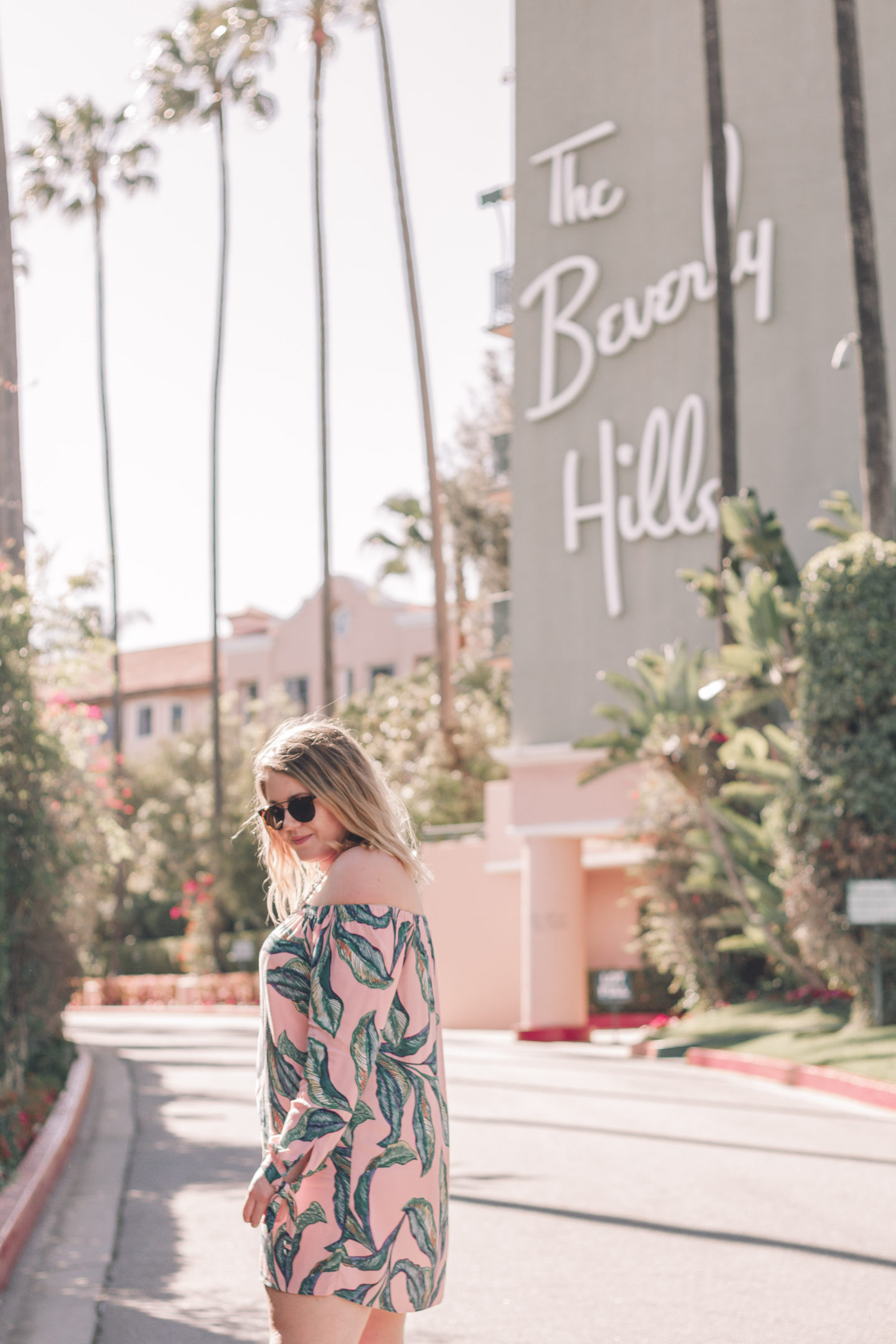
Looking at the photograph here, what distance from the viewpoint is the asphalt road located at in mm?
6281

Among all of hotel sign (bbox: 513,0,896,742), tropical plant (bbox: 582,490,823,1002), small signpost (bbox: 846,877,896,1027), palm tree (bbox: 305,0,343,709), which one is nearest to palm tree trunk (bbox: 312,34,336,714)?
palm tree (bbox: 305,0,343,709)

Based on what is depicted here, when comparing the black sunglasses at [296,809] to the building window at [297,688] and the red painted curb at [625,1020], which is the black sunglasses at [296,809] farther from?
the building window at [297,688]

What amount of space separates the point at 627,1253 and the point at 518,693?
21265mm

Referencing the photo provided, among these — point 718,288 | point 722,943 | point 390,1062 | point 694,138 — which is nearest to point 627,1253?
point 390,1062

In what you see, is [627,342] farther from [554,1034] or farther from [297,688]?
[297,688]

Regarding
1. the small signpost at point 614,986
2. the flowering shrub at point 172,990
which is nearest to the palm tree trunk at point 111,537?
the flowering shrub at point 172,990

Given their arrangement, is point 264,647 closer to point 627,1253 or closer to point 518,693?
point 518,693

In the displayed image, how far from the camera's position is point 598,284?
2894cm

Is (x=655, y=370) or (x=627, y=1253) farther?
(x=655, y=370)

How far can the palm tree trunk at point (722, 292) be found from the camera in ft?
75.2

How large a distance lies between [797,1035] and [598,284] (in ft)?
48.1

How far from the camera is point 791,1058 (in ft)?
59.3

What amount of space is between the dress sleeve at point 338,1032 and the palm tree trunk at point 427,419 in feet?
104

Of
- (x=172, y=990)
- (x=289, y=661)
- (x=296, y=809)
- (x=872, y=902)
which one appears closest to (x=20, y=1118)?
(x=296, y=809)
